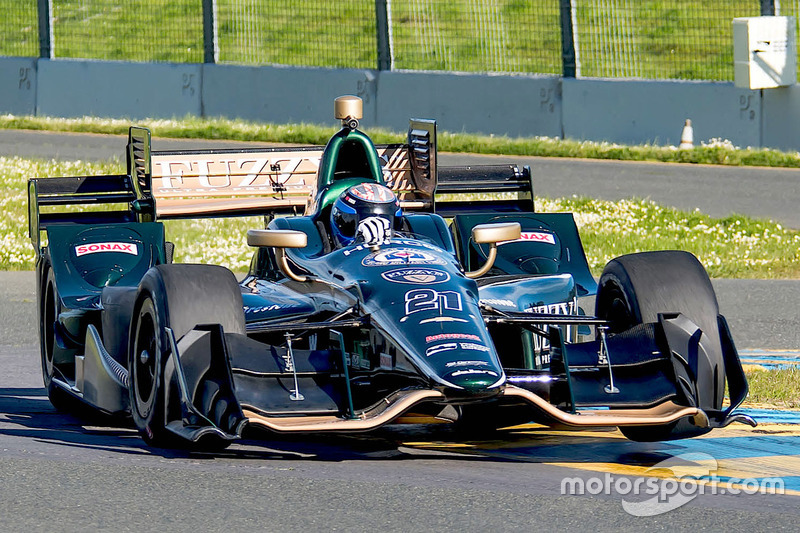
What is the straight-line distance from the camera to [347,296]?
6270 millimetres

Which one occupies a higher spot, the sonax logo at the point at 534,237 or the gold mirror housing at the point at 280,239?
the gold mirror housing at the point at 280,239

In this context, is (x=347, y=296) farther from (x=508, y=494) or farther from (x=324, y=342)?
(x=508, y=494)

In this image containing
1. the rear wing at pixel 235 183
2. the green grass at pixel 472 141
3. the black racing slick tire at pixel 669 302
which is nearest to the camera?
the black racing slick tire at pixel 669 302

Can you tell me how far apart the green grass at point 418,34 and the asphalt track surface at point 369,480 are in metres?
13.6

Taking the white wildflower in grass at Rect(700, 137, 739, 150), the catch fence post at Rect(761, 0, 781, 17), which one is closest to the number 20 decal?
the white wildflower in grass at Rect(700, 137, 739, 150)

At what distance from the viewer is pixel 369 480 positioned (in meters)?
5.45

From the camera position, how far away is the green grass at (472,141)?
18.2 metres

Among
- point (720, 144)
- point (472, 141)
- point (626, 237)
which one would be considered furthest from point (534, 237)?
point (472, 141)

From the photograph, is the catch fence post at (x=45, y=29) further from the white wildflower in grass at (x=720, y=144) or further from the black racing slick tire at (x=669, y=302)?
the black racing slick tire at (x=669, y=302)

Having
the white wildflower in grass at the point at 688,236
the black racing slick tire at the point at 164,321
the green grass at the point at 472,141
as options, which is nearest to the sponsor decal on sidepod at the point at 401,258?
the black racing slick tire at the point at 164,321

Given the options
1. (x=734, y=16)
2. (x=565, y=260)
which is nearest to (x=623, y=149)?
(x=734, y=16)

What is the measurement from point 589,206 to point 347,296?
9041 mm

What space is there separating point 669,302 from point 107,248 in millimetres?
3127

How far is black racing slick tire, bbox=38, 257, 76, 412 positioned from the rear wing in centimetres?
40
